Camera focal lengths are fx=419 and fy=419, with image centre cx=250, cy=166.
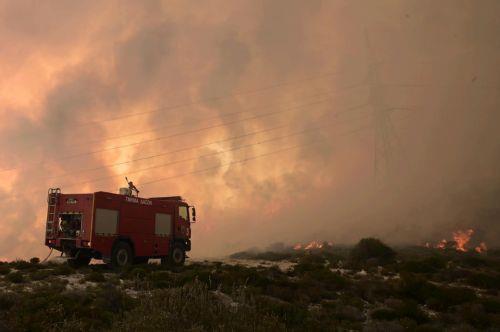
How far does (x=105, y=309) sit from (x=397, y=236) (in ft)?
304

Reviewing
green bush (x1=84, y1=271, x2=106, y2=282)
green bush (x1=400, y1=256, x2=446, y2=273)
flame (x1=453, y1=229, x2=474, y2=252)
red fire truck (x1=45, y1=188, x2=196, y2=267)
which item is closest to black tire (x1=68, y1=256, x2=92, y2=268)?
red fire truck (x1=45, y1=188, x2=196, y2=267)

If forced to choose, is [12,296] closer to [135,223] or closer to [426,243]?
[135,223]

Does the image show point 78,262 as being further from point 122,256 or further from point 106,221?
point 106,221

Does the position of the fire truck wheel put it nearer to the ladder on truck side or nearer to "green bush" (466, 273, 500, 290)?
the ladder on truck side

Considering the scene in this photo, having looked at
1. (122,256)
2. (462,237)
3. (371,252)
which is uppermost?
(462,237)

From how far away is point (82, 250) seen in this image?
21.8m

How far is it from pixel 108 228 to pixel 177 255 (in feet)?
19.6

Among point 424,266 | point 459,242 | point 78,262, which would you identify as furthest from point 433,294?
point 459,242

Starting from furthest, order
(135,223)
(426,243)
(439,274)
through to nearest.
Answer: (426,243) < (439,274) < (135,223)

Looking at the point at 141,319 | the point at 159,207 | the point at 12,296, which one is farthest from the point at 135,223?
the point at 141,319

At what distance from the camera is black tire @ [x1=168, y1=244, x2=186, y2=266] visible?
2591 centimetres

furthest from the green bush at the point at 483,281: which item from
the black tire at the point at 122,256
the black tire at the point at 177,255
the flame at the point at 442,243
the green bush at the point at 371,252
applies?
the flame at the point at 442,243

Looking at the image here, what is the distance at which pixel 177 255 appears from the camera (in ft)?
87.2

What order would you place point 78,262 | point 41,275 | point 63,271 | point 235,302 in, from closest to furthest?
point 235,302, point 41,275, point 63,271, point 78,262
